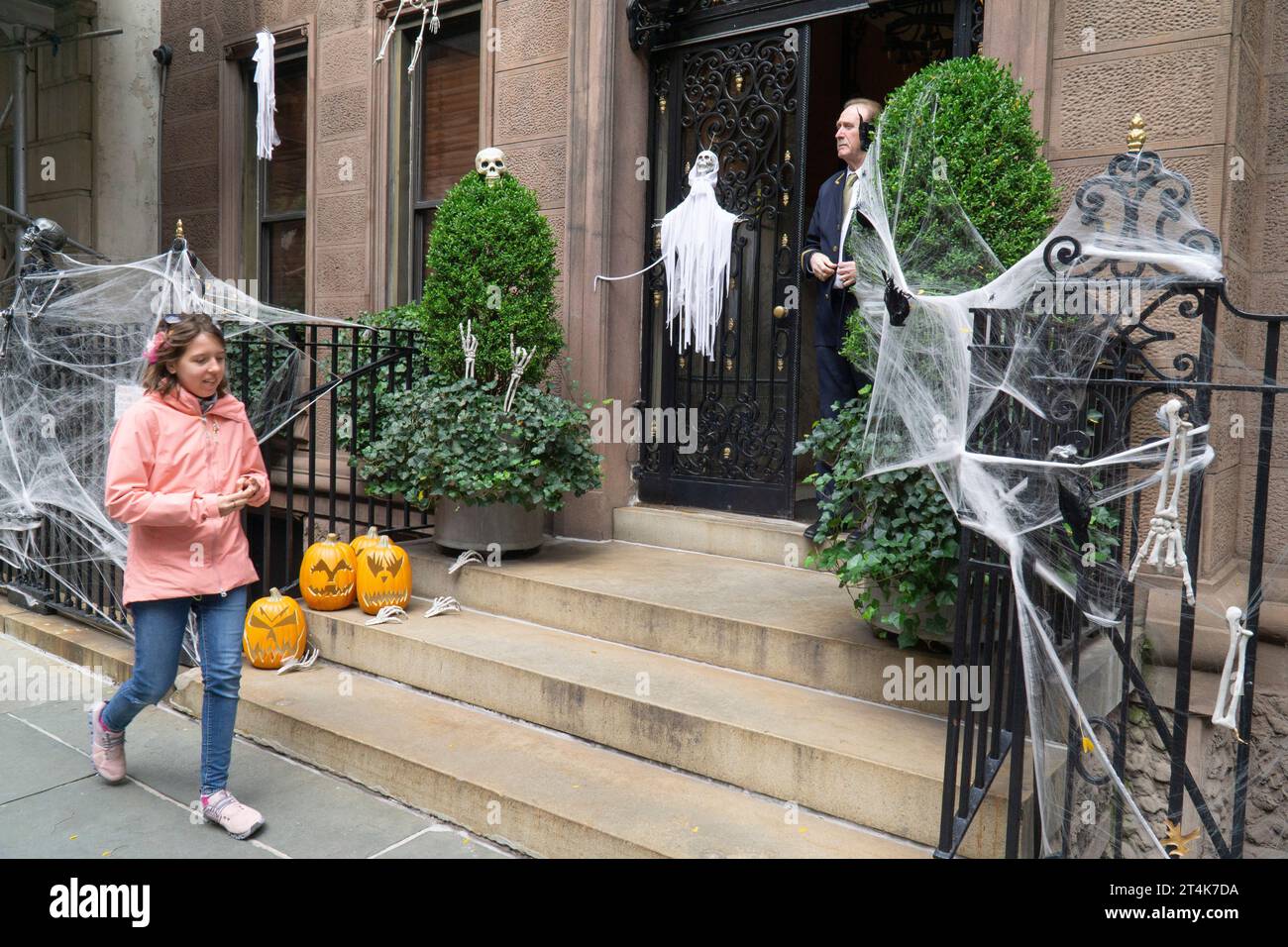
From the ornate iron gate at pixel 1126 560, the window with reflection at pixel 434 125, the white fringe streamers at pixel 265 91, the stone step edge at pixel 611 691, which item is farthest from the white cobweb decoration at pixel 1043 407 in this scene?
the white fringe streamers at pixel 265 91

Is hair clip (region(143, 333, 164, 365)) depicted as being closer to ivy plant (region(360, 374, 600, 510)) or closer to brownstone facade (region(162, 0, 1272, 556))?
ivy plant (region(360, 374, 600, 510))

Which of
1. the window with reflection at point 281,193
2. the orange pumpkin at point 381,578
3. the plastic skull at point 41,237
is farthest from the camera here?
the window with reflection at point 281,193

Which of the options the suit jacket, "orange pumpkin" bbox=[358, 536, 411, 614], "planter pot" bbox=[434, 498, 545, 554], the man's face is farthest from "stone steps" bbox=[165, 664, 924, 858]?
the man's face

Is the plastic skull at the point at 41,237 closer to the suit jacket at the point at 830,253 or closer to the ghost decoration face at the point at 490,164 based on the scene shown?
the ghost decoration face at the point at 490,164

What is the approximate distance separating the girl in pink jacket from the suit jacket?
10.1ft

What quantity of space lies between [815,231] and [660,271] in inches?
52.0

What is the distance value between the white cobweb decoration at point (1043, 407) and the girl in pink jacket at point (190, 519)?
240cm

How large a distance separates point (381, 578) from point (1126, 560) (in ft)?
11.9

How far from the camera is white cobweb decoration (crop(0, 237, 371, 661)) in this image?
531cm

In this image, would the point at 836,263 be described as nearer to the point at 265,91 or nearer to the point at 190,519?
the point at 190,519

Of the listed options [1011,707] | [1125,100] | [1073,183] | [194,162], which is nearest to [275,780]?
[1011,707]

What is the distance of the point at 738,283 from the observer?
623 centimetres

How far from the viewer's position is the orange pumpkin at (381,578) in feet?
17.3

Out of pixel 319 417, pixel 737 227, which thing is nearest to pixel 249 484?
pixel 737 227
